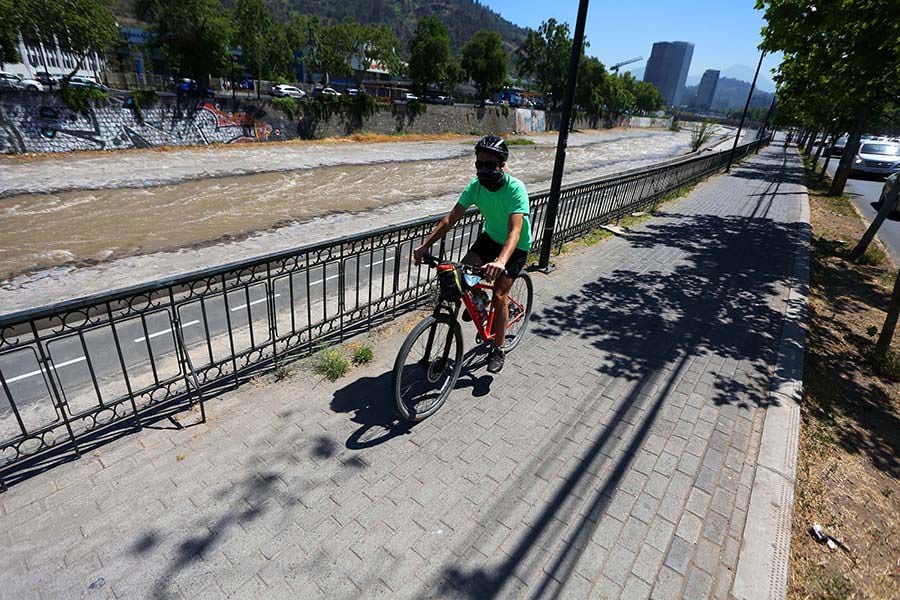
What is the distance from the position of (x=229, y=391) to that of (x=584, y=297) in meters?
4.86

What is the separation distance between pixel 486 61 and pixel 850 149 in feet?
193

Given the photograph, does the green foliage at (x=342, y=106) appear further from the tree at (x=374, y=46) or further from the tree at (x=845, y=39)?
the tree at (x=845, y=39)

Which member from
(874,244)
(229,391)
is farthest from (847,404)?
(874,244)

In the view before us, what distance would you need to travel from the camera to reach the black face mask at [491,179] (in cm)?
354

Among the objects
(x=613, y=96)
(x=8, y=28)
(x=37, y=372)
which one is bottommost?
(x=37, y=372)

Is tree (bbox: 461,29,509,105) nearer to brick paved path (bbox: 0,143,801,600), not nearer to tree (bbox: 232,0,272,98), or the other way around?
tree (bbox: 232,0,272,98)

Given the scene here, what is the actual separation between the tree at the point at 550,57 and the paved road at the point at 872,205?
58325 mm

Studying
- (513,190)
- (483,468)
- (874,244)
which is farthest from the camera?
(874,244)

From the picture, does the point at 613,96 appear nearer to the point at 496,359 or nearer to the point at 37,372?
the point at 496,359

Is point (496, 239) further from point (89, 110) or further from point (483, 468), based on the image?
point (89, 110)

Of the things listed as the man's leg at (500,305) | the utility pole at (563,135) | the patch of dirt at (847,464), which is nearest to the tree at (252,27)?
the utility pole at (563,135)

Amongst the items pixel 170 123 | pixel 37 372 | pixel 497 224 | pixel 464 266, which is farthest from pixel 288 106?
pixel 464 266

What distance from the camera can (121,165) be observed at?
21.2m

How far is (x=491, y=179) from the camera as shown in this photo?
11.7ft
